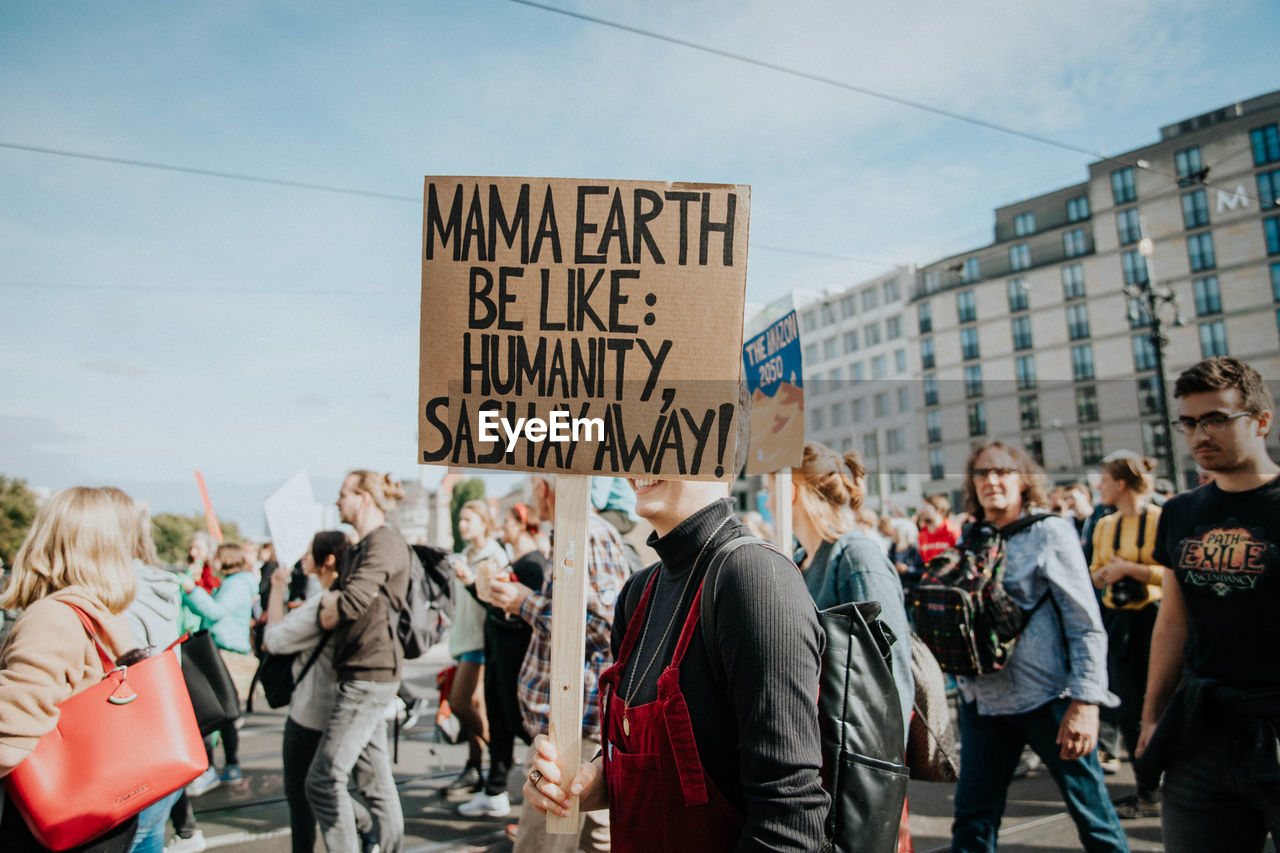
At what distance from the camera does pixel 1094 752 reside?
125 inches

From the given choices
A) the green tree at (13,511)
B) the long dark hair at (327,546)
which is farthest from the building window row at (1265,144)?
the green tree at (13,511)

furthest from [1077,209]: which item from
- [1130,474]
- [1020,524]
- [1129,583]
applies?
[1020,524]

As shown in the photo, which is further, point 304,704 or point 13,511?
point 13,511

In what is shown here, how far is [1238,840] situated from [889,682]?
1.59 meters

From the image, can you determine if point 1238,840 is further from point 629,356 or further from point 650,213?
point 650,213

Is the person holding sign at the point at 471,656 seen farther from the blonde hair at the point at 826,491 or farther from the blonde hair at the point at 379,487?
the blonde hair at the point at 826,491

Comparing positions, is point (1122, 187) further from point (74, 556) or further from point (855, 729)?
point (74, 556)

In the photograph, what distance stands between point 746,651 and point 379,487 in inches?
122

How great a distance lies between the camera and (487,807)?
17.1ft

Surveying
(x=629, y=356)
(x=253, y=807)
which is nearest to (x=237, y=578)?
(x=253, y=807)

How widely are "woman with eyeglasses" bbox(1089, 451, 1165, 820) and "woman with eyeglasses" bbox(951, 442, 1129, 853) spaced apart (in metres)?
2.23

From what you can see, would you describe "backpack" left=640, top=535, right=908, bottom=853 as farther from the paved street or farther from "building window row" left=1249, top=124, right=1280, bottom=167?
"building window row" left=1249, top=124, right=1280, bottom=167

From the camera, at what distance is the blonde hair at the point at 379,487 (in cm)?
419

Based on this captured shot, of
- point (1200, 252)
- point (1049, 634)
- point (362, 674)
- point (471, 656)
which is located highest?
point (1200, 252)
